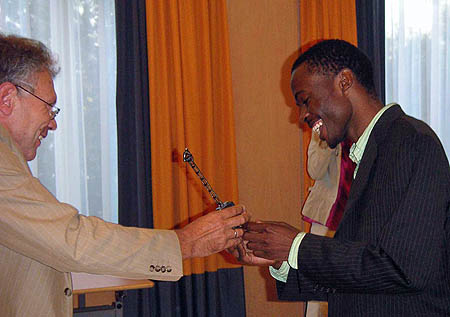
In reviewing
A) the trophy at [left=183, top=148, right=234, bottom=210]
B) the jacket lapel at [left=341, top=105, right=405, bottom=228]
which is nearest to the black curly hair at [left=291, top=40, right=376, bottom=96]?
the jacket lapel at [left=341, top=105, right=405, bottom=228]

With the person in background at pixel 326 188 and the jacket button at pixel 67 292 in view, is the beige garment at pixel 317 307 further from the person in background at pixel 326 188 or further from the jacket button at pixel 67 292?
the jacket button at pixel 67 292

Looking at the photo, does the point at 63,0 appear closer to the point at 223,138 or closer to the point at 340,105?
the point at 223,138

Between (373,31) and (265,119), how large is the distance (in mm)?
1158

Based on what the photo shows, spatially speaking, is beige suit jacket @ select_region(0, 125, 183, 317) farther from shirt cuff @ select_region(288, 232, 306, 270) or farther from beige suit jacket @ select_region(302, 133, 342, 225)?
beige suit jacket @ select_region(302, 133, 342, 225)

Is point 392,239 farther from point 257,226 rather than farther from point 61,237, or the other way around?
point 61,237

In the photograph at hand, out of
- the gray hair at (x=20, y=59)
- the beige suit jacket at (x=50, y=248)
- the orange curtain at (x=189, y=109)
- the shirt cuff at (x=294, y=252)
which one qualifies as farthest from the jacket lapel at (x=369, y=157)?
the orange curtain at (x=189, y=109)

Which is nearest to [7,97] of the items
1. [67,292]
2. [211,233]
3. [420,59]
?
[67,292]

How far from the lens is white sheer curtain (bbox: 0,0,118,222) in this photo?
3469 millimetres

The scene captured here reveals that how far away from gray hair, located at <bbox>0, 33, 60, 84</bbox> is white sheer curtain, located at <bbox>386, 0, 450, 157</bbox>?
3.32 m

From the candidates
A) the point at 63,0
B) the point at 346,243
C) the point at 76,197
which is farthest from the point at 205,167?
the point at 346,243

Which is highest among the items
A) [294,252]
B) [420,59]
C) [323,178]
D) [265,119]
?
[420,59]

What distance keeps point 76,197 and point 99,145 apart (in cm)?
40

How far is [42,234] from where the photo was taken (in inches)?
54.4

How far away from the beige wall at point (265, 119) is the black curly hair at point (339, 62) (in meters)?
2.21
